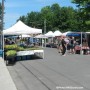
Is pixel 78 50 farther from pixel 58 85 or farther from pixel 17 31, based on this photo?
pixel 58 85

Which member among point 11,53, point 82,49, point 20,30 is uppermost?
point 20,30

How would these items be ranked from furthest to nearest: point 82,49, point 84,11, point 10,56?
1. point 84,11
2. point 82,49
3. point 10,56

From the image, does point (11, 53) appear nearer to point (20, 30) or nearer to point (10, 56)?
point (10, 56)

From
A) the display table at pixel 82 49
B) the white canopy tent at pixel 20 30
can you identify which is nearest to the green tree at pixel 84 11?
the display table at pixel 82 49

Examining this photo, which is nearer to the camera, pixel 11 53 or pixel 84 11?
pixel 11 53

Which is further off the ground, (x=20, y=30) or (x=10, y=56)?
(x=20, y=30)

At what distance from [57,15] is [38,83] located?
9121 centimetres

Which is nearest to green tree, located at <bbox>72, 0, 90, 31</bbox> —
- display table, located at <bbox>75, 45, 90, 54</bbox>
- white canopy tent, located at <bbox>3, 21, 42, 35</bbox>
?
display table, located at <bbox>75, 45, 90, 54</bbox>

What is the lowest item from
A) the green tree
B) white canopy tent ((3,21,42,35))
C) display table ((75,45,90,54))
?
display table ((75,45,90,54))

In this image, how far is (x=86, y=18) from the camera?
6675 cm

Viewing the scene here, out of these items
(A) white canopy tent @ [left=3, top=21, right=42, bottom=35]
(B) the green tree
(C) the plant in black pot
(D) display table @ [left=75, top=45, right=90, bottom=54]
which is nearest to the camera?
(C) the plant in black pot

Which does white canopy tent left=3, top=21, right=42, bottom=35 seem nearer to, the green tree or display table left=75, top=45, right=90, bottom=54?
display table left=75, top=45, right=90, bottom=54

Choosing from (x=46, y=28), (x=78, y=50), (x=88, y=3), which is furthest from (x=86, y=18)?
(x=46, y=28)

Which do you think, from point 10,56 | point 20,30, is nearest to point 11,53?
point 10,56
